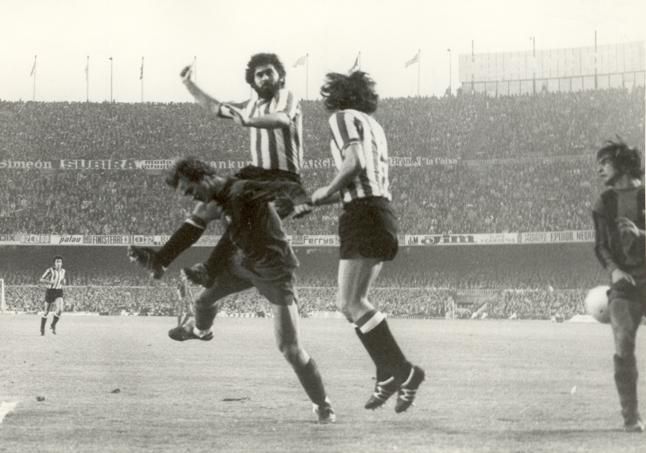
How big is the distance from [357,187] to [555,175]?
18698 mm

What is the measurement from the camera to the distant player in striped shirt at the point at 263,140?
15.4ft

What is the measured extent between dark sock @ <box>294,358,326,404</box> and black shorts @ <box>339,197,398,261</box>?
69 cm

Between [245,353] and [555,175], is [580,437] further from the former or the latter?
[555,175]

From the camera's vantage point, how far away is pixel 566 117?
24641 millimetres

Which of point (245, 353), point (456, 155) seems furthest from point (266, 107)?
point (456, 155)

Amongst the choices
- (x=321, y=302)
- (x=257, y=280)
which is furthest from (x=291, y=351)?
(x=321, y=302)

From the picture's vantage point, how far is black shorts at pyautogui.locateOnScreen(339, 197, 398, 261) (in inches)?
180

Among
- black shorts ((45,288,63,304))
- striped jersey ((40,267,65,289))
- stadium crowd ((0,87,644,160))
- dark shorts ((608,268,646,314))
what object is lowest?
black shorts ((45,288,63,304))

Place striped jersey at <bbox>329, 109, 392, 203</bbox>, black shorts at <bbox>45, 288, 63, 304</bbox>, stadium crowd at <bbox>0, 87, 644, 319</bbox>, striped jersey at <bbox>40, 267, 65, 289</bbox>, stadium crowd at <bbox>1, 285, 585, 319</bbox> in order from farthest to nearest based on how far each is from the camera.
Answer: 1. stadium crowd at <bbox>1, 285, 585, 319</bbox>
2. stadium crowd at <bbox>0, 87, 644, 319</bbox>
3. black shorts at <bbox>45, 288, 63, 304</bbox>
4. striped jersey at <bbox>40, 267, 65, 289</bbox>
5. striped jersey at <bbox>329, 109, 392, 203</bbox>

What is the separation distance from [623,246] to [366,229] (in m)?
1.36

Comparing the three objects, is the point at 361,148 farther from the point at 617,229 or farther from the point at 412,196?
the point at 412,196

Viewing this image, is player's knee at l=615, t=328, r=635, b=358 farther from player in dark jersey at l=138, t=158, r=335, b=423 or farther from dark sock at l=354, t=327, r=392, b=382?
player in dark jersey at l=138, t=158, r=335, b=423

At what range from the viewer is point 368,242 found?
15.0 ft

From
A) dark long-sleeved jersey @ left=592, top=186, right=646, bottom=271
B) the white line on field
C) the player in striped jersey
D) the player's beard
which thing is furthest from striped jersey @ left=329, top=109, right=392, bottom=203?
the white line on field
